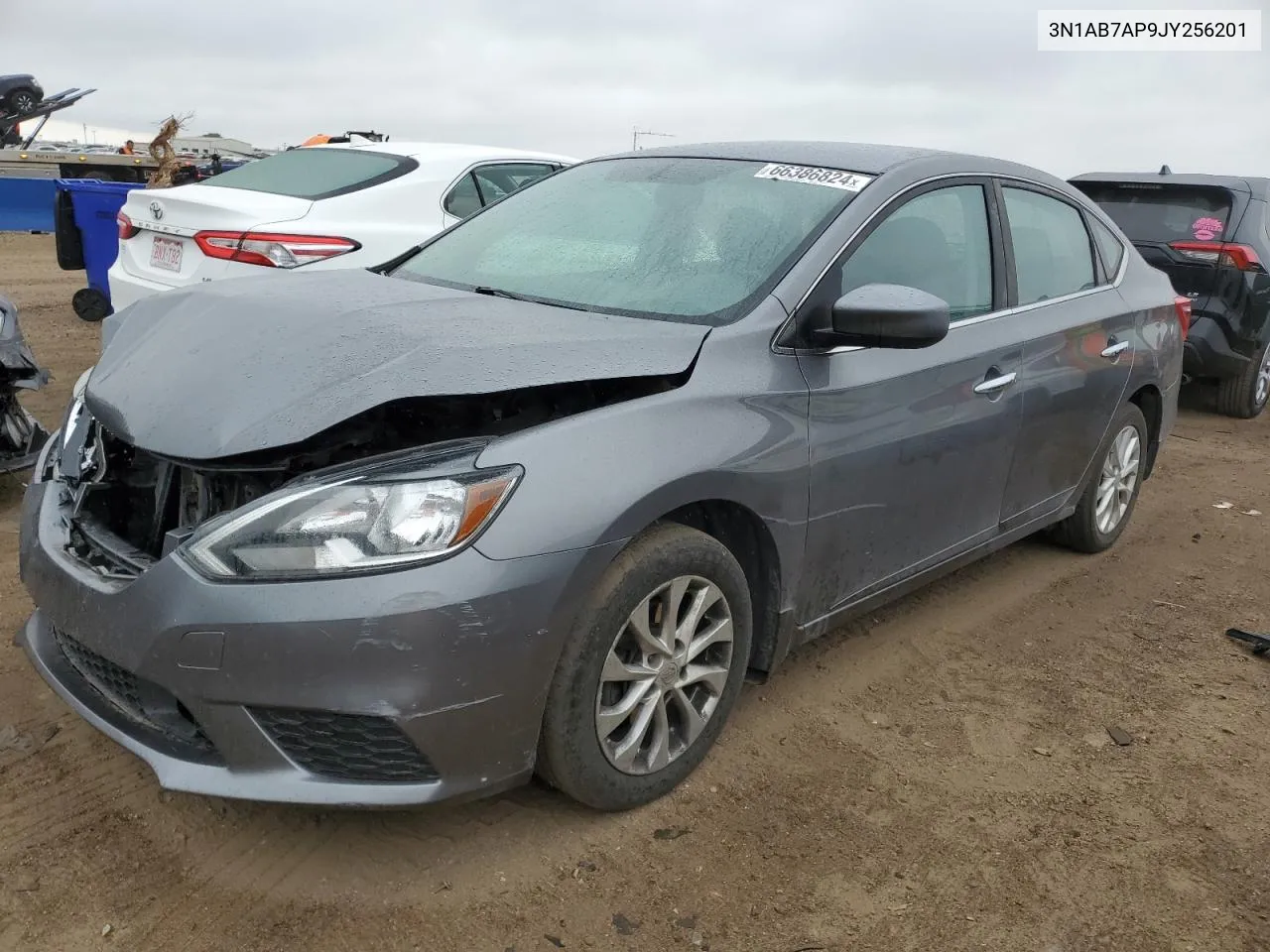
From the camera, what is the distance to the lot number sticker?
318 centimetres

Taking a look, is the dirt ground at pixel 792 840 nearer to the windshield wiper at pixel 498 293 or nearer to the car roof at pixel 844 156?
the windshield wiper at pixel 498 293

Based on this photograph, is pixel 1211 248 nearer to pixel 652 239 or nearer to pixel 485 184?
pixel 485 184

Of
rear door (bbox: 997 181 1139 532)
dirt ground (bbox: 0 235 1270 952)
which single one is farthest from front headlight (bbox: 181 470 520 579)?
rear door (bbox: 997 181 1139 532)

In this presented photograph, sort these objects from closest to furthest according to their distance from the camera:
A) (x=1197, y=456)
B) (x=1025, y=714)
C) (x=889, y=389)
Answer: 1. (x=889, y=389)
2. (x=1025, y=714)
3. (x=1197, y=456)

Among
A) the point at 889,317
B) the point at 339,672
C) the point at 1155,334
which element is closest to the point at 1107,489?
the point at 1155,334

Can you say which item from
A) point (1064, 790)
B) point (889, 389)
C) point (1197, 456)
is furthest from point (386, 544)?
point (1197, 456)

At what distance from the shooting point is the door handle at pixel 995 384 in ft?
11.0

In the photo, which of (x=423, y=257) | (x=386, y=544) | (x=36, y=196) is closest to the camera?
(x=386, y=544)

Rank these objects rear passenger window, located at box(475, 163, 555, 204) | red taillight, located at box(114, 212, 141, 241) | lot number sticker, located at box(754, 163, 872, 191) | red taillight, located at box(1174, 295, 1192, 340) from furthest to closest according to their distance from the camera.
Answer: rear passenger window, located at box(475, 163, 555, 204), red taillight, located at box(114, 212, 141, 241), red taillight, located at box(1174, 295, 1192, 340), lot number sticker, located at box(754, 163, 872, 191)

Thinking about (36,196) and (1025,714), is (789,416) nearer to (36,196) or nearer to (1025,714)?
(1025,714)

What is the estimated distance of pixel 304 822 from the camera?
2549 millimetres

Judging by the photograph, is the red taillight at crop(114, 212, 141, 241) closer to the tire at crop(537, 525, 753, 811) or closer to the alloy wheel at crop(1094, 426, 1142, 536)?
the tire at crop(537, 525, 753, 811)

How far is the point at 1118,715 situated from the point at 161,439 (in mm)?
2835

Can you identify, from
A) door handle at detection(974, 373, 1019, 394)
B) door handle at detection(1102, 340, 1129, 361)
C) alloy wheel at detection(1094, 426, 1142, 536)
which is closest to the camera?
door handle at detection(974, 373, 1019, 394)
